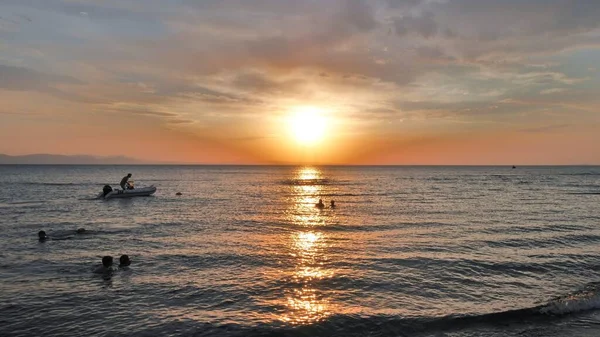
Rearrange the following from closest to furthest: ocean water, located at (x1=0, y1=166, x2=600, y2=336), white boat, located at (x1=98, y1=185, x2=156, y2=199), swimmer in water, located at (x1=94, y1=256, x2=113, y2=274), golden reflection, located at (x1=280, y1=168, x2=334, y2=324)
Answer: ocean water, located at (x1=0, y1=166, x2=600, y2=336), golden reflection, located at (x1=280, y1=168, x2=334, y2=324), swimmer in water, located at (x1=94, y1=256, x2=113, y2=274), white boat, located at (x1=98, y1=185, x2=156, y2=199)

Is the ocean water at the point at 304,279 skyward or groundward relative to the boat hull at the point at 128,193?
groundward

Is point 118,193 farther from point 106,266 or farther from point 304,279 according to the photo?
point 304,279

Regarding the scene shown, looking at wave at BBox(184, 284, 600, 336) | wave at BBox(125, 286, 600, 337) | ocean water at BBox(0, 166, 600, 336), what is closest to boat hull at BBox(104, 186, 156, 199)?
ocean water at BBox(0, 166, 600, 336)

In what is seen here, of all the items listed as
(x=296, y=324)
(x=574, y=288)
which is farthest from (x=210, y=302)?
(x=574, y=288)

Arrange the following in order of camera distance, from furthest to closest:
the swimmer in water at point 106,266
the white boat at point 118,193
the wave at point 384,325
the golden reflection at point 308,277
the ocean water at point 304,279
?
the white boat at point 118,193 < the swimmer in water at point 106,266 < the golden reflection at point 308,277 < the ocean water at point 304,279 < the wave at point 384,325

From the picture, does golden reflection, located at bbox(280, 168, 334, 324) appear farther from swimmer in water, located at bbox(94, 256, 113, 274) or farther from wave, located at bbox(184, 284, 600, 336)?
swimmer in water, located at bbox(94, 256, 113, 274)

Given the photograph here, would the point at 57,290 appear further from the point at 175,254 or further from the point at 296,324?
the point at 296,324

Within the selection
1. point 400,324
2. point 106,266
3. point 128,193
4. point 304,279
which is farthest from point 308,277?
point 128,193

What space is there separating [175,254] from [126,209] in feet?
86.4

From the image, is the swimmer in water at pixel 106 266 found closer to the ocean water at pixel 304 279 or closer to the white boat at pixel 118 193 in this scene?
the ocean water at pixel 304 279

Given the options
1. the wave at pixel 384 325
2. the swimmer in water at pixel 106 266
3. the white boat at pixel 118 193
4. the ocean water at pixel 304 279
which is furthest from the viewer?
the white boat at pixel 118 193

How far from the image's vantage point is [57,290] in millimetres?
17578

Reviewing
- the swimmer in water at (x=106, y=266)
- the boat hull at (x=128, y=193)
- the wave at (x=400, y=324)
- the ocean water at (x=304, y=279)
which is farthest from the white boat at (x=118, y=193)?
the wave at (x=400, y=324)

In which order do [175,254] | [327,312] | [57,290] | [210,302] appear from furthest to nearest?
[175,254] → [57,290] → [210,302] → [327,312]
